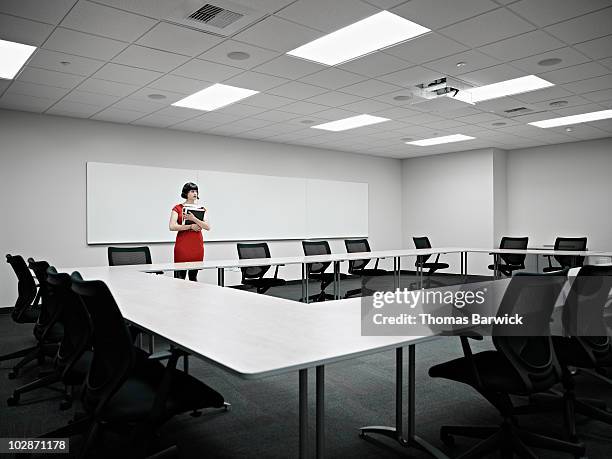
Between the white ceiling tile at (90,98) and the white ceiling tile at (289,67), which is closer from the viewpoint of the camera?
the white ceiling tile at (289,67)

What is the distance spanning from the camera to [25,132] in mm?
6367

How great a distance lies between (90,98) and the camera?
18.9ft

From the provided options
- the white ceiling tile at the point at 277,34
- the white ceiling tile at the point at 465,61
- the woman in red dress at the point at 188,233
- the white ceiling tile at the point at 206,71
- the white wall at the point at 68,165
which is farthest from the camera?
the white wall at the point at 68,165

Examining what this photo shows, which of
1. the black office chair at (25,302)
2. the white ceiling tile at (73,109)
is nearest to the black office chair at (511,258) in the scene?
the white ceiling tile at (73,109)

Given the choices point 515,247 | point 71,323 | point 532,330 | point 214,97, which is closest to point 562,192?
point 515,247

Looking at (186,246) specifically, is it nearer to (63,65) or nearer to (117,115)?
(63,65)

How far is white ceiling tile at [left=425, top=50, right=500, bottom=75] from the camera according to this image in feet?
14.4

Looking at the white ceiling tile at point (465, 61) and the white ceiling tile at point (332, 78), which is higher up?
the white ceiling tile at point (465, 61)

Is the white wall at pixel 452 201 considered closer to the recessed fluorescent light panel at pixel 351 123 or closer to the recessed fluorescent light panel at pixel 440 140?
the recessed fluorescent light panel at pixel 440 140

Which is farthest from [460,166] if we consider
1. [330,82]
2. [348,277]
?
[330,82]

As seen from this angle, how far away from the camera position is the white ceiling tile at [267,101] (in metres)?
5.77

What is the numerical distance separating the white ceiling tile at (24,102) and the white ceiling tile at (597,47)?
5.69 m

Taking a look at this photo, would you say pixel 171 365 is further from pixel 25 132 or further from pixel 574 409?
pixel 25 132

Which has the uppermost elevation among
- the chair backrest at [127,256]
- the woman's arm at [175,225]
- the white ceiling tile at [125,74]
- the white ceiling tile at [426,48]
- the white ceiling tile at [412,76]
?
the white ceiling tile at [426,48]
